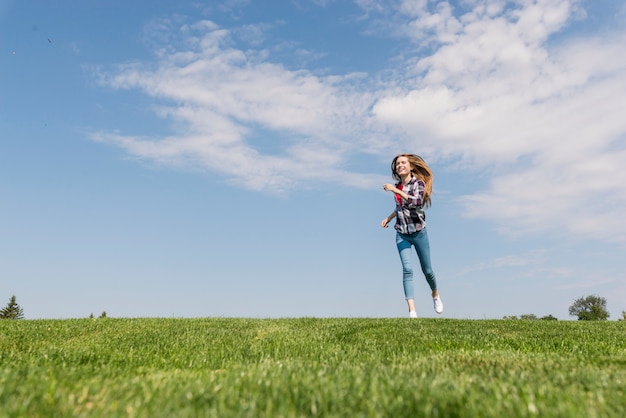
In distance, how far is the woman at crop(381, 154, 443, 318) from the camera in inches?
516

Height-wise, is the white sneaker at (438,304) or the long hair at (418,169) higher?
the long hair at (418,169)

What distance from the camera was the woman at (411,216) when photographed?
43.0 ft

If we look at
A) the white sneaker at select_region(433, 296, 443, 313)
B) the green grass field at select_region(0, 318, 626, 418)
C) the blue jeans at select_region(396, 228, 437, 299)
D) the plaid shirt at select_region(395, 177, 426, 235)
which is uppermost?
the plaid shirt at select_region(395, 177, 426, 235)

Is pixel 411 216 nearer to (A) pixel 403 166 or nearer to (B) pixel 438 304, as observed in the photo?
(A) pixel 403 166

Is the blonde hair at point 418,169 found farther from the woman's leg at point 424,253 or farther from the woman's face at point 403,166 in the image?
the woman's leg at point 424,253

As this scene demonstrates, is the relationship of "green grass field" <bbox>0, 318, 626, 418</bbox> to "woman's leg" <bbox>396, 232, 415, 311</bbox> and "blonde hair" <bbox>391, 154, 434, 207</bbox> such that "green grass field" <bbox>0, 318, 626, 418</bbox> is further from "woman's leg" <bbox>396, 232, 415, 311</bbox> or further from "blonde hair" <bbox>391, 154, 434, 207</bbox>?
"blonde hair" <bbox>391, 154, 434, 207</bbox>

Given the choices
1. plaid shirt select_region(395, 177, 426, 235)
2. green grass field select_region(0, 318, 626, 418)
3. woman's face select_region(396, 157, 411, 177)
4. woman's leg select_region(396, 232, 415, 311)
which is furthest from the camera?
woman's face select_region(396, 157, 411, 177)

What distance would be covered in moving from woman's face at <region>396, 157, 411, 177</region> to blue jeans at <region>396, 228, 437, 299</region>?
5.60 feet

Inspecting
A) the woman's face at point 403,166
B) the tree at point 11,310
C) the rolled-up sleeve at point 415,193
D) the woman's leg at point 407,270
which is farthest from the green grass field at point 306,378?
the tree at point 11,310

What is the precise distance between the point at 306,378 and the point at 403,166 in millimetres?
10363

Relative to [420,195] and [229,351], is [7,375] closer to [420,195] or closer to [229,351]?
[229,351]

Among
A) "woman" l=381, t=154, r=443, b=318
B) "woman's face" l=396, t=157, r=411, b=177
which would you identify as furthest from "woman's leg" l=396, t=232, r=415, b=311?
"woman's face" l=396, t=157, r=411, b=177

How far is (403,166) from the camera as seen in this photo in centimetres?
1377

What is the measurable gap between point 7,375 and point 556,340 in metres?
7.92
